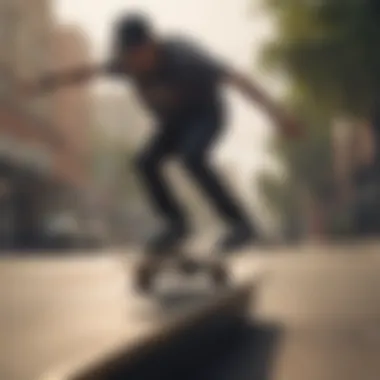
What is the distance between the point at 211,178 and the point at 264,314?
20 centimetres

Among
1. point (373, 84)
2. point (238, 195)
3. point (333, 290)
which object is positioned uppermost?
point (373, 84)

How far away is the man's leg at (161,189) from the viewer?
96 centimetres

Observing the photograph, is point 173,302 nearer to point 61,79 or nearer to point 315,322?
point 315,322

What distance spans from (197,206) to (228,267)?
0.39 ft

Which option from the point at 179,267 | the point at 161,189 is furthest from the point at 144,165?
the point at 179,267

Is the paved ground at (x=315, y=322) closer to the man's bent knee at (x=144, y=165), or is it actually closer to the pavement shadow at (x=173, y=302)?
the pavement shadow at (x=173, y=302)

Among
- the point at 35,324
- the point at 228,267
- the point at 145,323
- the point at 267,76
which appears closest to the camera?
the point at 145,323

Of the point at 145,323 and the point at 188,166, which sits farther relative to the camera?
the point at 188,166

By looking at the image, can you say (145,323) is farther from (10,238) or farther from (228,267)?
(10,238)

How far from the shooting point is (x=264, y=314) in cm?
83

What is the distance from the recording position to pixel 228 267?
88cm

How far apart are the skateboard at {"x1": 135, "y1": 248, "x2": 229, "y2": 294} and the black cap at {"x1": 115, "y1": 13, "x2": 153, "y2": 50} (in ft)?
0.83

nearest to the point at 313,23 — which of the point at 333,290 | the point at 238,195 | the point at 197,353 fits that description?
the point at 238,195

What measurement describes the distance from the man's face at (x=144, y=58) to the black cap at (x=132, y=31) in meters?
0.01
